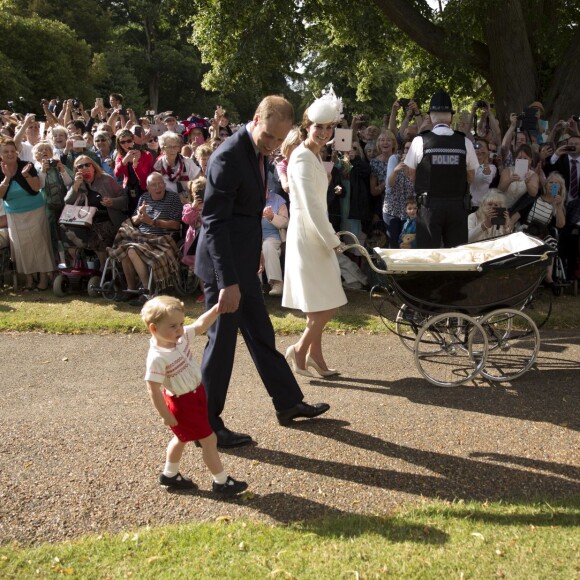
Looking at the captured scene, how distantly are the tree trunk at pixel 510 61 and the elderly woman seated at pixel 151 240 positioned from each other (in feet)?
27.6

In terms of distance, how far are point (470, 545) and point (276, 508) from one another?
3.52 feet

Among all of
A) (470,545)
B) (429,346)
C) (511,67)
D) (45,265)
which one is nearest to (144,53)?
(511,67)

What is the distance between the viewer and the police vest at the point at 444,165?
22.8ft

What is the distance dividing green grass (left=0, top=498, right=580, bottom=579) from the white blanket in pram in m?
2.19

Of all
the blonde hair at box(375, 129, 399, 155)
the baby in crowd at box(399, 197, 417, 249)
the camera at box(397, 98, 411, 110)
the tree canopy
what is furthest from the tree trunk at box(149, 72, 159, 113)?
the baby in crowd at box(399, 197, 417, 249)

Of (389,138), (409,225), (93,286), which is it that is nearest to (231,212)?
(409,225)

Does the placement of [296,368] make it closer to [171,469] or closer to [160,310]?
[171,469]

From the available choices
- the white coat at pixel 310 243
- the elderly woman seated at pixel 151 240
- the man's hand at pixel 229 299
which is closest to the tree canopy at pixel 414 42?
the elderly woman seated at pixel 151 240

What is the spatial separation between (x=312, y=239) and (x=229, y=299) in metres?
1.45

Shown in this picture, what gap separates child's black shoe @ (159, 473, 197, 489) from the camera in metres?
4.11

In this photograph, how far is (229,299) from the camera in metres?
4.32

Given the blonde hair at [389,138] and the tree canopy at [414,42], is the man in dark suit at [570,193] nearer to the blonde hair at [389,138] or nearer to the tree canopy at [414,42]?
the blonde hair at [389,138]

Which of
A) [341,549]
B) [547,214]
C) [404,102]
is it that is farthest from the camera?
[404,102]

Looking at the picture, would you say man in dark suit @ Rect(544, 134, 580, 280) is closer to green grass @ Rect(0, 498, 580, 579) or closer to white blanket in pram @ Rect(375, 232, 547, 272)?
white blanket in pram @ Rect(375, 232, 547, 272)
